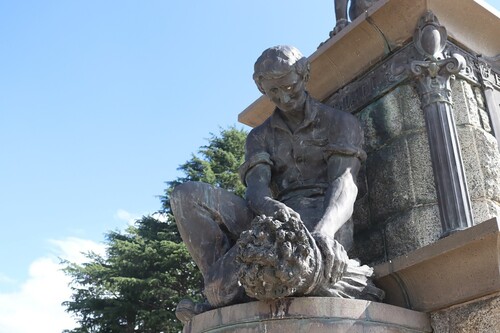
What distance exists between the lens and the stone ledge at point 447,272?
2.92 m

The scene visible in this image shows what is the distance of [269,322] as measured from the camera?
284 centimetres

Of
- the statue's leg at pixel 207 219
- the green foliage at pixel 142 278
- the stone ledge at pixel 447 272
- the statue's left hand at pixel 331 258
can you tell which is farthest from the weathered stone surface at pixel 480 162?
the green foliage at pixel 142 278

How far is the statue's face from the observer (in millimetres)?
3746

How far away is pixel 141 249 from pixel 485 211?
18.7m

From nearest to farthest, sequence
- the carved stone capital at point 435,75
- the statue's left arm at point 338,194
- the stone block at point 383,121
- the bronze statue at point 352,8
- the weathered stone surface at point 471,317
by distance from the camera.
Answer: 1. the weathered stone surface at point 471,317
2. the statue's left arm at point 338,194
3. the carved stone capital at point 435,75
4. the stone block at point 383,121
5. the bronze statue at point 352,8

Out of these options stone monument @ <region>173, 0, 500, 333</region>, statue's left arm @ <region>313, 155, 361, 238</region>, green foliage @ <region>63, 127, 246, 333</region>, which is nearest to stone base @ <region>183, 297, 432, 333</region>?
stone monument @ <region>173, 0, 500, 333</region>

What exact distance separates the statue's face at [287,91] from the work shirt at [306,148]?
88 mm

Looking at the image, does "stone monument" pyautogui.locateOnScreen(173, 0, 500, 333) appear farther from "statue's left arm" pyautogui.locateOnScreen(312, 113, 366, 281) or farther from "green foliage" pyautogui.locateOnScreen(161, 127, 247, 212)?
"green foliage" pyautogui.locateOnScreen(161, 127, 247, 212)

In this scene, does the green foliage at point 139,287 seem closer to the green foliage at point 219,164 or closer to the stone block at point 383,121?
the green foliage at point 219,164

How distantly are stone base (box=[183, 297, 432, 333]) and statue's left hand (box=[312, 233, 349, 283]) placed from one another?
0.38 feet

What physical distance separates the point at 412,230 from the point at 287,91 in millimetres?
1137

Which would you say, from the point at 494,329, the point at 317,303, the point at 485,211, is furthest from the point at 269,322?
the point at 485,211

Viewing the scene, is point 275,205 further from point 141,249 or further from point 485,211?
point 141,249

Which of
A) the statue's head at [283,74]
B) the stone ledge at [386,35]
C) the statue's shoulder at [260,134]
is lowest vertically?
the statue's shoulder at [260,134]
